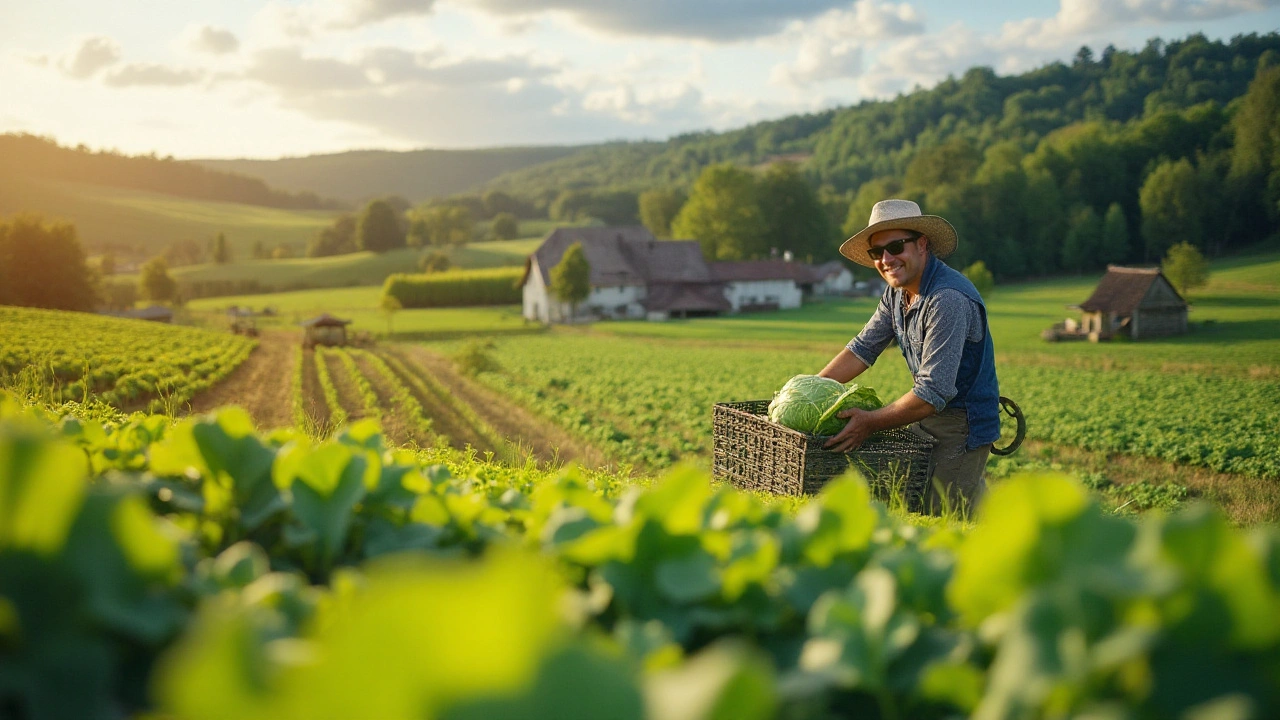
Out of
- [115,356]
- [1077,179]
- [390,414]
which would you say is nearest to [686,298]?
[390,414]

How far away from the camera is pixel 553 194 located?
174 meters

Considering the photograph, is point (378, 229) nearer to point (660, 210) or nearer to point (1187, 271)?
point (660, 210)

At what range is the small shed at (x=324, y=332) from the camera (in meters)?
42.9

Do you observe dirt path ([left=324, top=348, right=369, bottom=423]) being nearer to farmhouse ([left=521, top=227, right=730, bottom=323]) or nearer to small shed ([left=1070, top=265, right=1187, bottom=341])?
farmhouse ([left=521, top=227, right=730, bottom=323])

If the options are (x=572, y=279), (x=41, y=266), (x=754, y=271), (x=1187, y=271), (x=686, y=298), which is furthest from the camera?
(x=754, y=271)

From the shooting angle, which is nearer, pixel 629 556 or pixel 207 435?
pixel 629 556

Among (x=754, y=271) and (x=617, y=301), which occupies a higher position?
(x=754, y=271)

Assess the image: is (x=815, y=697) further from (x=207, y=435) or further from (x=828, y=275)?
(x=828, y=275)

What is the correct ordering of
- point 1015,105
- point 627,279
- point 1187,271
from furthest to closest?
point 1015,105 → point 627,279 → point 1187,271

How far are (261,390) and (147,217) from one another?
111324 mm

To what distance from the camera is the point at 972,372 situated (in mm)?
5410

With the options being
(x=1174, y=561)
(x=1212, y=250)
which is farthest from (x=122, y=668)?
(x=1212, y=250)

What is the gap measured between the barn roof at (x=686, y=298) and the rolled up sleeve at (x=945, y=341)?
5683 centimetres

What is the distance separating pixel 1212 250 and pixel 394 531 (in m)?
61.8
